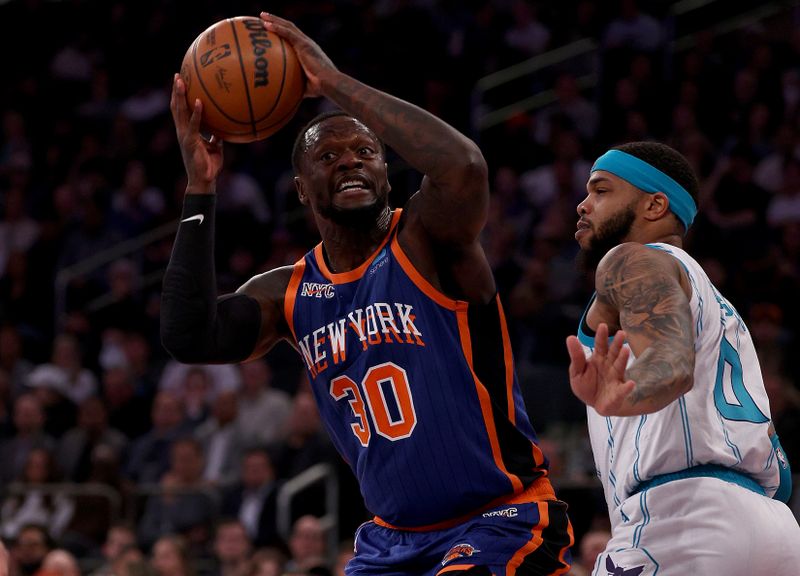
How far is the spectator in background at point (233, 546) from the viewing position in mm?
9438

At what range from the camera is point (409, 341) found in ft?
14.6

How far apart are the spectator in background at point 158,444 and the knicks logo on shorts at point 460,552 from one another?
7.21 meters

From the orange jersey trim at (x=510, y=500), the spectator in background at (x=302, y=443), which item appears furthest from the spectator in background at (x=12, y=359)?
the orange jersey trim at (x=510, y=500)

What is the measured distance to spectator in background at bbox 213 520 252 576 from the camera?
9438 millimetres

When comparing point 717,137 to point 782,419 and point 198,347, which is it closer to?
point 782,419

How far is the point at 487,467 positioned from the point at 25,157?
1224cm

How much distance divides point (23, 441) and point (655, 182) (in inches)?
339

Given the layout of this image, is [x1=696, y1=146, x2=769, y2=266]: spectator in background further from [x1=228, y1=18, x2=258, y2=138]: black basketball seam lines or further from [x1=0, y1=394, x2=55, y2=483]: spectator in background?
[x1=228, y1=18, x2=258, y2=138]: black basketball seam lines

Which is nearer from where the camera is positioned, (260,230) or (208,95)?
(208,95)

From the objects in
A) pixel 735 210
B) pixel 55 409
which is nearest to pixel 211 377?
pixel 55 409

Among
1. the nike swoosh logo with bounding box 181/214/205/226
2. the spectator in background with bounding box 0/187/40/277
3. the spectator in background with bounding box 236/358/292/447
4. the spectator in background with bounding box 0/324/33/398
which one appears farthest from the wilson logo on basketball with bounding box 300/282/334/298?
the spectator in background with bounding box 0/187/40/277

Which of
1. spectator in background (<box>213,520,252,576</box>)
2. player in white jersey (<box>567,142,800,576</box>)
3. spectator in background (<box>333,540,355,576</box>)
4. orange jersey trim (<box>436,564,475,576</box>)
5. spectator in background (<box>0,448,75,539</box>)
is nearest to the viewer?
player in white jersey (<box>567,142,800,576</box>)

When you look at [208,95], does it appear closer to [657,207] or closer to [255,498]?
[657,207]

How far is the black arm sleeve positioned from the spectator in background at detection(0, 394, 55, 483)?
7045mm
